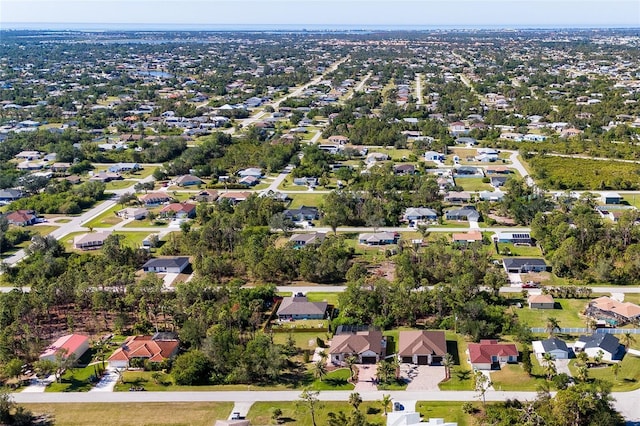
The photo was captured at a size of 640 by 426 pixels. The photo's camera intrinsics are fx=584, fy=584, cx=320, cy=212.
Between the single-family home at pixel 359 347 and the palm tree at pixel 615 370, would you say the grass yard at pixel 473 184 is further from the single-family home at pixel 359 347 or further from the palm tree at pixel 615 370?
the palm tree at pixel 615 370

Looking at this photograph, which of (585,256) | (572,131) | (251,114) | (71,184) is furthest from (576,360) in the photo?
(251,114)

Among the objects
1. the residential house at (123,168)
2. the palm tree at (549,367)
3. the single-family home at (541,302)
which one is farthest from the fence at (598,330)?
the residential house at (123,168)

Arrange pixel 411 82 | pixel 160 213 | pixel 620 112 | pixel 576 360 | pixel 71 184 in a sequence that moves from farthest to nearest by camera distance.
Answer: pixel 411 82 → pixel 620 112 → pixel 71 184 → pixel 160 213 → pixel 576 360

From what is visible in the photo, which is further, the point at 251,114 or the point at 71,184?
the point at 251,114

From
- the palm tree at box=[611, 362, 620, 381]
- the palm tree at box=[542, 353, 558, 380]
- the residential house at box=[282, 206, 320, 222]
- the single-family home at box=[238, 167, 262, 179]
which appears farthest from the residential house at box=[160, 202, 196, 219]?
the palm tree at box=[611, 362, 620, 381]

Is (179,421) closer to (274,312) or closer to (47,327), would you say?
(274,312)
